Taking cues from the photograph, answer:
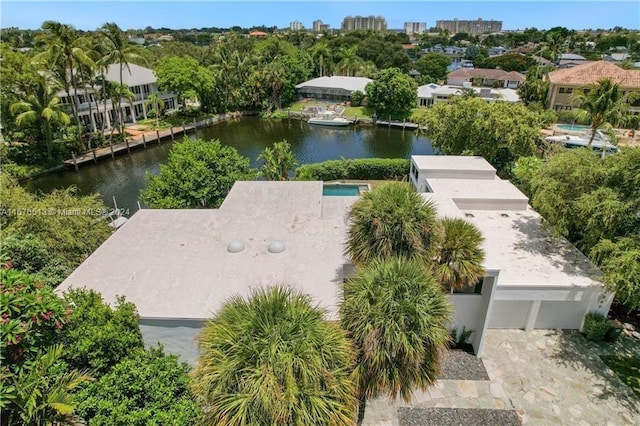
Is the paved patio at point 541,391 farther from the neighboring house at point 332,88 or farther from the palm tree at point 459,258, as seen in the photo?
the neighboring house at point 332,88

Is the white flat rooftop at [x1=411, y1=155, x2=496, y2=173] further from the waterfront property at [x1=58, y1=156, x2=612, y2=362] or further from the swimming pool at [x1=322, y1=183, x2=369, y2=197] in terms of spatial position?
the waterfront property at [x1=58, y1=156, x2=612, y2=362]

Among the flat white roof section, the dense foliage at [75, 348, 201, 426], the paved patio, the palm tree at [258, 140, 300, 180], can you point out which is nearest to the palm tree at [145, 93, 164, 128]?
the palm tree at [258, 140, 300, 180]

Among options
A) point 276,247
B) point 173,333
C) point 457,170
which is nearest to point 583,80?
point 457,170

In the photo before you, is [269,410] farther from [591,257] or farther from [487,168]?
[487,168]

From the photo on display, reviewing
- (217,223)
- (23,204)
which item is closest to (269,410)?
(217,223)

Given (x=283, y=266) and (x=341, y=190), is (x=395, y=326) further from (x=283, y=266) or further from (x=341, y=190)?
(x=341, y=190)

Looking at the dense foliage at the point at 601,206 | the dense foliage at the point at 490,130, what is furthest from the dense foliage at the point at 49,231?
the dense foliage at the point at 490,130

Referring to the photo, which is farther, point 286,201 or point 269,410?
point 286,201
